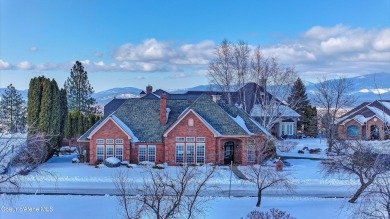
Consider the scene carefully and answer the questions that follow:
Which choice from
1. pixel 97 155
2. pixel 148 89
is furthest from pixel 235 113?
pixel 148 89

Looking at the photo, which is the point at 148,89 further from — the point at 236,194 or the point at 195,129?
the point at 236,194

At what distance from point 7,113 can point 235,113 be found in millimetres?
46932

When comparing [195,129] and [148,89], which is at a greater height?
[148,89]

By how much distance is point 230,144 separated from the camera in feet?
130

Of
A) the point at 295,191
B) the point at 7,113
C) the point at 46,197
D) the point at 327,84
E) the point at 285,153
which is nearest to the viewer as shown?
the point at 46,197

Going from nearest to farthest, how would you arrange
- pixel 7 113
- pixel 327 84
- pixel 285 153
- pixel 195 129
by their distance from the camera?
pixel 195 129 → pixel 285 153 → pixel 327 84 → pixel 7 113

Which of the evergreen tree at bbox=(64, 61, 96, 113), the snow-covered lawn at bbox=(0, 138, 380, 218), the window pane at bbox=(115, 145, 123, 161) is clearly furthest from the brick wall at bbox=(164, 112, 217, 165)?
the evergreen tree at bbox=(64, 61, 96, 113)

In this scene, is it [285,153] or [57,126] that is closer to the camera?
[57,126]

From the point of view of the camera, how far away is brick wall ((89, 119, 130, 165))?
3878 cm

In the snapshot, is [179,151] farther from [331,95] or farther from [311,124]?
[311,124]

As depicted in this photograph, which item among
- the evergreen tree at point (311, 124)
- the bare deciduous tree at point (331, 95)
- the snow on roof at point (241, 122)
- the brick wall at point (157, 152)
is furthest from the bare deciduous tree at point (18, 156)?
the evergreen tree at point (311, 124)

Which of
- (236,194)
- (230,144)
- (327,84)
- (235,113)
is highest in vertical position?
(327,84)

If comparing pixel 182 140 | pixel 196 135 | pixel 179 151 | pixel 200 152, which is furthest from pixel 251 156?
pixel 179 151

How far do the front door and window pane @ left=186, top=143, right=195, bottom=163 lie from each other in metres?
2.93
